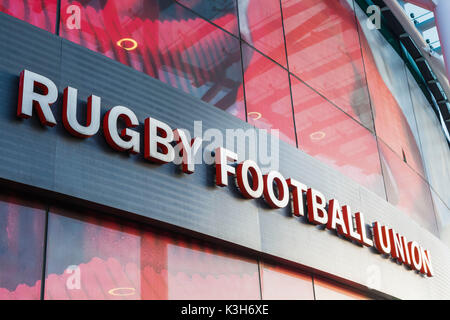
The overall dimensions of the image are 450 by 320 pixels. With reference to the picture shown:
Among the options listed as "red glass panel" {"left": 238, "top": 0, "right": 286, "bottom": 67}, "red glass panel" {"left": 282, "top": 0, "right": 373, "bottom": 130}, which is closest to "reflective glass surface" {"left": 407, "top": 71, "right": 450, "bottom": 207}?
"red glass panel" {"left": 282, "top": 0, "right": 373, "bottom": 130}

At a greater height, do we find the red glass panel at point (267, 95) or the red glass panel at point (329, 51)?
the red glass panel at point (329, 51)

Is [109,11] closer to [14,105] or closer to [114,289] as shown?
[14,105]

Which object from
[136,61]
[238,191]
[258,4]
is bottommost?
[238,191]

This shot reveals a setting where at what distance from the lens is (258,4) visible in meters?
11.4

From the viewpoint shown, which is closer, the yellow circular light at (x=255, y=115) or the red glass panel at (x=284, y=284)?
the red glass panel at (x=284, y=284)

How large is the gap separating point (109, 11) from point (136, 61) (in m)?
0.75

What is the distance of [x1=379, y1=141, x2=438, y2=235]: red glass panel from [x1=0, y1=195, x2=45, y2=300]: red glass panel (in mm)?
10520

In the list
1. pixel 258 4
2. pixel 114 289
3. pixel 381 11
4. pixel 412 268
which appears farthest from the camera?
pixel 381 11

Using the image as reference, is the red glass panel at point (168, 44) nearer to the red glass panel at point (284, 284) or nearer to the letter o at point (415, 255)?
the red glass panel at point (284, 284)

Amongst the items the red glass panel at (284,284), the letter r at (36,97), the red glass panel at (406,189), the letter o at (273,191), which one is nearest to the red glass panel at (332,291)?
the red glass panel at (284,284)

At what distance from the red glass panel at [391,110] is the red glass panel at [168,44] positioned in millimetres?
6732

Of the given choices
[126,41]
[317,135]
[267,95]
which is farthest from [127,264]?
[317,135]

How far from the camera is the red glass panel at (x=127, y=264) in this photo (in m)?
6.10
